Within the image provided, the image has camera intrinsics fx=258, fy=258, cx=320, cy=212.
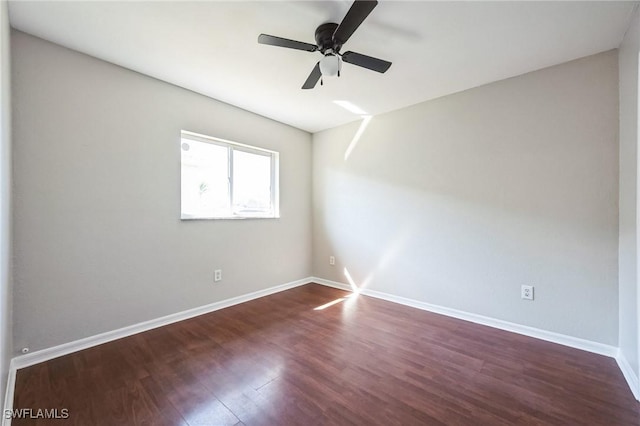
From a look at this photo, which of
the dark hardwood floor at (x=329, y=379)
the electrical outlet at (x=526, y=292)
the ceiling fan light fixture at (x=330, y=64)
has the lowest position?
the dark hardwood floor at (x=329, y=379)

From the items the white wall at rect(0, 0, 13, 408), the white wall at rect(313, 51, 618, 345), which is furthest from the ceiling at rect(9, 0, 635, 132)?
the white wall at rect(0, 0, 13, 408)

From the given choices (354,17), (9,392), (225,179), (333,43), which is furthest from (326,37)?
(9,392)

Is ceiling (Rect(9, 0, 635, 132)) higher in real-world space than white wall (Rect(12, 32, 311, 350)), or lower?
higher

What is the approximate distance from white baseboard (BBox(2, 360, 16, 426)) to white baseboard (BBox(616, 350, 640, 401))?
11.3ft

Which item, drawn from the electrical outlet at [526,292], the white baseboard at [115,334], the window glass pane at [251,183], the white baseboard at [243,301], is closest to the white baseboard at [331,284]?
the white baseboard at [243,301]

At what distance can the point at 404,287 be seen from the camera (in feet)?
10.2

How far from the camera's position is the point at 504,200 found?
2441mm

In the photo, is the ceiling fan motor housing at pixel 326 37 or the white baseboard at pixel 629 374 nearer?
the white baseboard at pixel 629 374

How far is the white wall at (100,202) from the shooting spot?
1851mm

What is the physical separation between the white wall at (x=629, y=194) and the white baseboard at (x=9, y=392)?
140 inches

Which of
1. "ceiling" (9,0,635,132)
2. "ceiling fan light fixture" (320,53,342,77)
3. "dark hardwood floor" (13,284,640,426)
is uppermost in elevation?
"ceiling" (9,0,635,132)

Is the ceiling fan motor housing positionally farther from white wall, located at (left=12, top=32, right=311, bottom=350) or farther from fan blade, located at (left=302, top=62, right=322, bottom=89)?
white wall, located at (left=12, top=32, right=311, bottom=350)

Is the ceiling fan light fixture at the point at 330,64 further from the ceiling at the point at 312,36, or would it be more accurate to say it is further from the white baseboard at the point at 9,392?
the white baseboard at the point at 9,392

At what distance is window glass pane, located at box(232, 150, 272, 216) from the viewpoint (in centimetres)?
321
